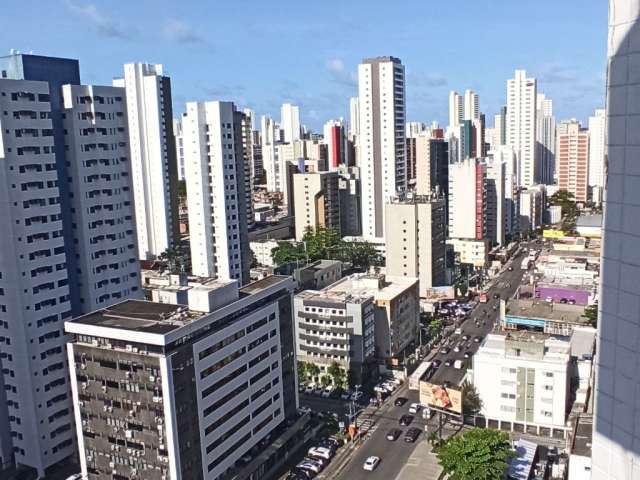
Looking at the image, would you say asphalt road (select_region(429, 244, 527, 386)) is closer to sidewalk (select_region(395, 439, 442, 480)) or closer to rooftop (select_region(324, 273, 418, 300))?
sidewalk (select_region(395, 439, 442, 480))

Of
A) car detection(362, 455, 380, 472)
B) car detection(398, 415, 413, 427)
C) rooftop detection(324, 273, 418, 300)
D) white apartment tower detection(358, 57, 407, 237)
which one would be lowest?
car detection(362, 455, 380, 472)

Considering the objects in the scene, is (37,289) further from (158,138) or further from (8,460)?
(158,138)

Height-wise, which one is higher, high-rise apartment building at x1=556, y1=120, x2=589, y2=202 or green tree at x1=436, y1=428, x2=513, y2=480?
high-rise apartment building at x1=556, y1=120, x2=589, y2=202

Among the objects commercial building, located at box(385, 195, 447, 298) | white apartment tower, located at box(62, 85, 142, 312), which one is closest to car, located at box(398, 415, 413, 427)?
white apartment tower, located at box(62, 85, 142, 312)

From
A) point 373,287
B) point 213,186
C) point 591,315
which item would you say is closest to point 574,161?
point 591,315

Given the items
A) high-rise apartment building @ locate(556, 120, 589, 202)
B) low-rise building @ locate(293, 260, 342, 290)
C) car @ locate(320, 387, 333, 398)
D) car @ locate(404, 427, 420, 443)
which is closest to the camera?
car @ locate(404, 427, 420, 443)

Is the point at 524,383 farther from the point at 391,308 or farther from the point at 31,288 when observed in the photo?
the point at 31,288

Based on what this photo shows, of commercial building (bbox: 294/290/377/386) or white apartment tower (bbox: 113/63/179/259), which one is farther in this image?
white apartment tower (bbox: 113/63/179/259)
